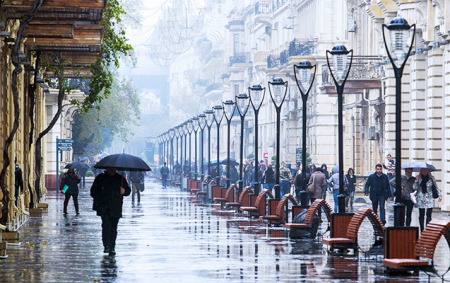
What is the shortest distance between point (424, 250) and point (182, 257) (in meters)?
4.23

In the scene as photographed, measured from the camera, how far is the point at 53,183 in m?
48.3

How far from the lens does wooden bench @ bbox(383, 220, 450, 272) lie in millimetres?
12992

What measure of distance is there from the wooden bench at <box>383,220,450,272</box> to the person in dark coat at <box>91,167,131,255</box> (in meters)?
4.63

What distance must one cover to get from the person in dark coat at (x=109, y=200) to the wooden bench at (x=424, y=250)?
15.2ft

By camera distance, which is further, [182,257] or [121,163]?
[121,163]

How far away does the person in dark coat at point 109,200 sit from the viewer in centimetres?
1602

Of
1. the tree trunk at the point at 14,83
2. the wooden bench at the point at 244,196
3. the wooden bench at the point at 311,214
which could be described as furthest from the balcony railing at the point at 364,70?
the tree trunk at the point at 14,83

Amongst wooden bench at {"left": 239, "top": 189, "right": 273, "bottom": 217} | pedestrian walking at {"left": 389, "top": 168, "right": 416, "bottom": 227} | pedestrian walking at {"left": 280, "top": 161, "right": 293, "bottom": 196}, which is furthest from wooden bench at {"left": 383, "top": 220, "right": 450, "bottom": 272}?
pedestrian walking at {"left": 280, "top": 161, "right": 293, "bottom": 196}

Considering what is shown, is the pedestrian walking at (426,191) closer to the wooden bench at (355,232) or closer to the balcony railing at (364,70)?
the wooden bench at (355,232)

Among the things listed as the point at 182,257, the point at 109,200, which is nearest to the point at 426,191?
the point at 182,257

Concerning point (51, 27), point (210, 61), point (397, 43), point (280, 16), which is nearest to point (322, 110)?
point (280, 16)

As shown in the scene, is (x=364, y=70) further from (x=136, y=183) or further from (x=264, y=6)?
(x=264, y=6)

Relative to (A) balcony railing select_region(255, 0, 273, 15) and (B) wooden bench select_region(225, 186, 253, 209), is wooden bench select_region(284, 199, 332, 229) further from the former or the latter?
(A) balcony railing select_region(255, 0, 273, 15)

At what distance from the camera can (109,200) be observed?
16.0 metres
